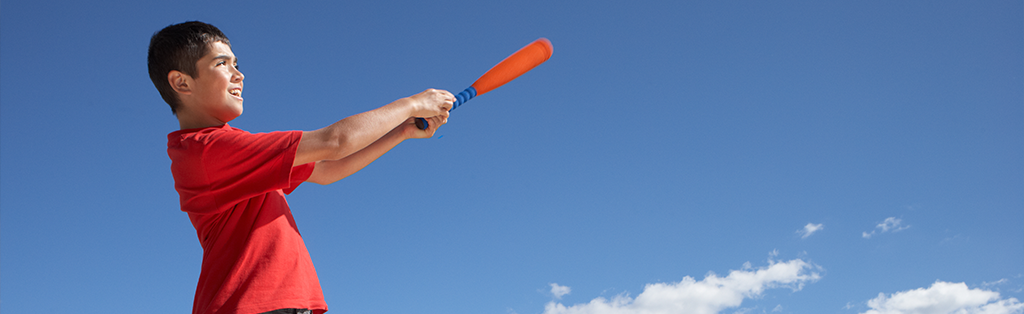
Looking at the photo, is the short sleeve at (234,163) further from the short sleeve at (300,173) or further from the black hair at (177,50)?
the short sleeve at (300,173)

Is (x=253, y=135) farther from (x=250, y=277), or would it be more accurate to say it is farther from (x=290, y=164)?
(x=250, y=277)

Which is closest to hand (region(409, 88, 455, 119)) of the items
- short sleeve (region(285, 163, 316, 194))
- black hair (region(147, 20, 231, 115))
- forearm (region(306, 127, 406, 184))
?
forearm (region(306, 127, 406, 184))

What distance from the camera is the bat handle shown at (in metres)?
3.03

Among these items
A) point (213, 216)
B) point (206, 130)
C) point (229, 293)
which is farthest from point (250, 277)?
point (206, 130)

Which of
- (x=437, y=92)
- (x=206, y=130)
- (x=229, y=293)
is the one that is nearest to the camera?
(x=229, y=293)

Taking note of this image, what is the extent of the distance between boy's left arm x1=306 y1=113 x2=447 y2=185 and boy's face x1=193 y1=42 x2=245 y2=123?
592mm

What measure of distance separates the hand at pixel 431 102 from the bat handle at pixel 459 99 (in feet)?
0.34

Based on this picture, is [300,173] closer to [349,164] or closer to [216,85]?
[349,164]

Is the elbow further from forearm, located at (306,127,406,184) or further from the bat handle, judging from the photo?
forearm, located at (306,127,406,184)

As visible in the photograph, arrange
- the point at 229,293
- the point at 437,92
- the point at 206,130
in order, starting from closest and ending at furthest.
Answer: the point at 229,293
the point at 206,130
the point at 437,92

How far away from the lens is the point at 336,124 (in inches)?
98.3

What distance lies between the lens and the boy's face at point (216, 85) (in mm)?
2764

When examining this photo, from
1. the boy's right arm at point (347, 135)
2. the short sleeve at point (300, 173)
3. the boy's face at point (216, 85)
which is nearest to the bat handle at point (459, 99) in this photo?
the boy's right arm at point (347, 135)

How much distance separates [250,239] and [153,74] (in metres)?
0.98
